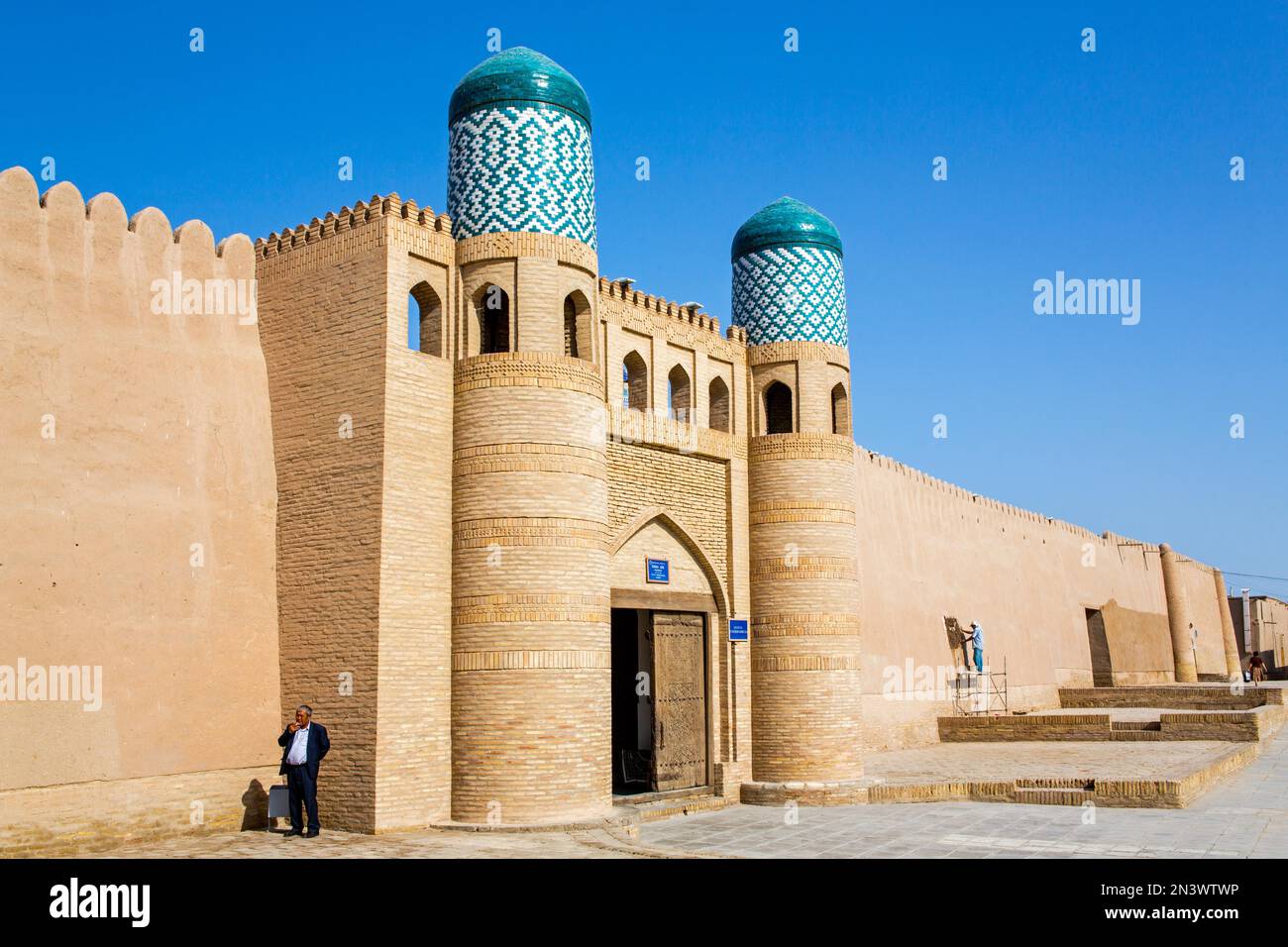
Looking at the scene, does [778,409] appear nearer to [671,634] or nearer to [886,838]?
[671,634]

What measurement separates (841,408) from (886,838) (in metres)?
6.38

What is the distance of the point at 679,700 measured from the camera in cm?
1418

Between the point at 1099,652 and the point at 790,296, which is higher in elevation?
the point at 790,296

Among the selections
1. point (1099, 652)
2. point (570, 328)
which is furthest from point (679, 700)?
point (1099, 652)

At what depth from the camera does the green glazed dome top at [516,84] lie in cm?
1200

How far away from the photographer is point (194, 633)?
10.7 m

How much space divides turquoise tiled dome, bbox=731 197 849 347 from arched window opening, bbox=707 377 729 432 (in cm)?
79

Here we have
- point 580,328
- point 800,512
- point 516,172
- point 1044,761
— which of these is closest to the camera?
point 516,172

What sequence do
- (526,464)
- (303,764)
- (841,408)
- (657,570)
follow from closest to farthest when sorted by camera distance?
Result: (303,764)
(526,464)
(657,570)
(841,408)

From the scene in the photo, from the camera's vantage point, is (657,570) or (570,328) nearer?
(570,328)

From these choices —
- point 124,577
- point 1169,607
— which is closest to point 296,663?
point 124,577

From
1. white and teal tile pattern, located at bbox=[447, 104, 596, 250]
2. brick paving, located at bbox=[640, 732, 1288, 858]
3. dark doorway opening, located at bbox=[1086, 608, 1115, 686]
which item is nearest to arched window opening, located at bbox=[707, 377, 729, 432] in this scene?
white and teal tile pattern, located at bbox=[447, 104, 596, 250]
